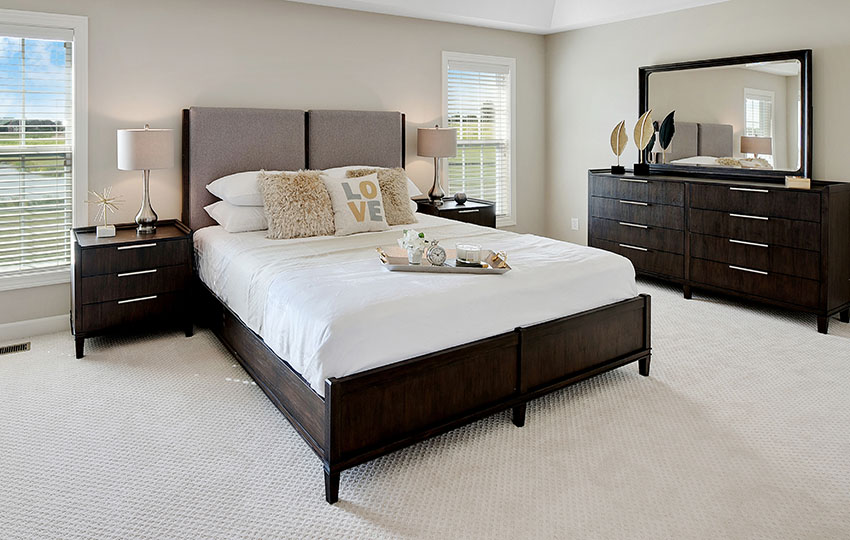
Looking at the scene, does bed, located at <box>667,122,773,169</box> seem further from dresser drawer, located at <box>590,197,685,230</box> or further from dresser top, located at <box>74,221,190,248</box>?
dresser top, located at <box>74,221,190,248</box>

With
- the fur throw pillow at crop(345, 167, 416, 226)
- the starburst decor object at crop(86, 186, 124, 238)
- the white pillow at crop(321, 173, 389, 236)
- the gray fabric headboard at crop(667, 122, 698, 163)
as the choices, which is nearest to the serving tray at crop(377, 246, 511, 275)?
the white pillow at crop(321, 173, 389, 236)

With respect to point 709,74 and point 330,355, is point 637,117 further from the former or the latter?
point 330,355

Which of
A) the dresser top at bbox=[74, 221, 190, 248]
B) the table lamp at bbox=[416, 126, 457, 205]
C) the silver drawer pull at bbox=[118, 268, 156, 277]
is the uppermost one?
the table lamp at bbox=[416, 126, 457, 205]

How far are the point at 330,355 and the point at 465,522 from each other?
71 cm

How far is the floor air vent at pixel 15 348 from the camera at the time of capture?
11.4ft

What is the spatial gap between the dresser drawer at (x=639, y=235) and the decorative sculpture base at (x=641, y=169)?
1.58 ft

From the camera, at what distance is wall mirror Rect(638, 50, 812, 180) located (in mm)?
4180

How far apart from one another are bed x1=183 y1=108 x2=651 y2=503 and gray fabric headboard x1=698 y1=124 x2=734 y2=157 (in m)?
2.16

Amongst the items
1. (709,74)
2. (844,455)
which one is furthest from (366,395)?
(709,74)

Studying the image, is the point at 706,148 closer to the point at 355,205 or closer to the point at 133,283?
the point at 355,205

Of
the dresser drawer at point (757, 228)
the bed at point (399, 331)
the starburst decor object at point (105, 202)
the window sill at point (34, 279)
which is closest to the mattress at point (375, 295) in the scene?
the bed at point (399, 331)

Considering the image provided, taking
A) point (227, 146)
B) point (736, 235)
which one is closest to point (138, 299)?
point (227, 146)

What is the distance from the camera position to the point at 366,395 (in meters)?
2.08

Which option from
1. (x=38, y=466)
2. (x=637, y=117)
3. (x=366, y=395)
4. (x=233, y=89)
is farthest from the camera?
(x=637, y=117)
